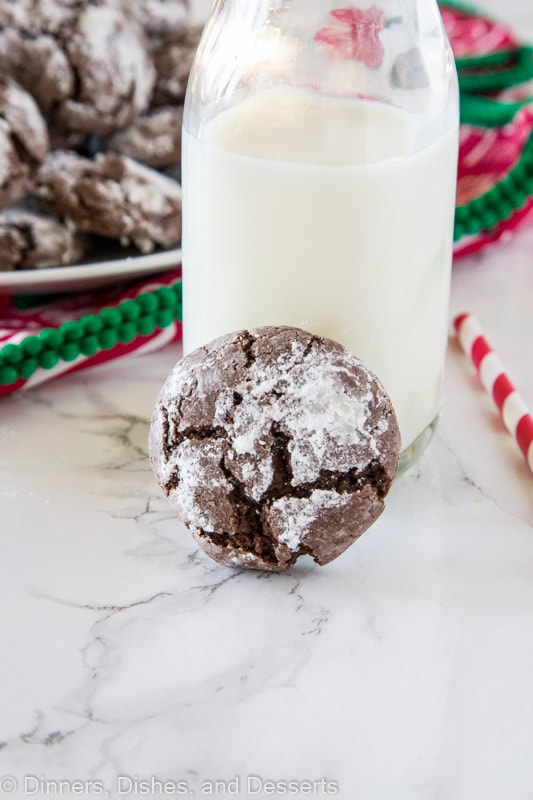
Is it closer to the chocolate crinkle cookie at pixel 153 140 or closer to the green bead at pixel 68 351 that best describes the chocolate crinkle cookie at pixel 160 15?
the chocolate crinkle cookie at pixel 153 140

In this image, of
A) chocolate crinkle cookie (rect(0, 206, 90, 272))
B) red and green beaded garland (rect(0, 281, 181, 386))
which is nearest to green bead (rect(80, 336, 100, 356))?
red and green beaded garland (rect(0, 281, 181, 386))

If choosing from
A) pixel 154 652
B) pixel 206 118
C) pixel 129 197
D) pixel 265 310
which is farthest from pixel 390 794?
pixel 129 197

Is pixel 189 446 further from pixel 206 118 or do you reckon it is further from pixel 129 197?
pixel 129 197

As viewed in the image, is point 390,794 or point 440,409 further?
point 440,409

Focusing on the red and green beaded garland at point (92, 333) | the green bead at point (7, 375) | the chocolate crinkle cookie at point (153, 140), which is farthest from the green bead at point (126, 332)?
the chocolate crinkle cookie at point (153, 140)

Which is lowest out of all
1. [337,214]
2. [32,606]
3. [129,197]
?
[32,606]

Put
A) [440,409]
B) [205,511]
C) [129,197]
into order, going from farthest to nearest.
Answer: [129,197], [440,409], [205,511]
